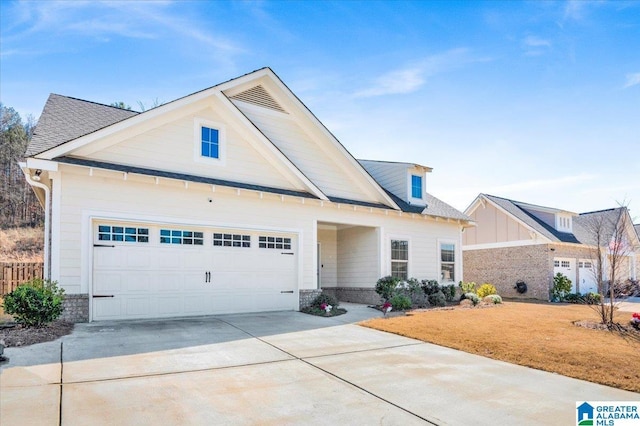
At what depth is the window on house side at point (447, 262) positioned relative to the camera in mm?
18344

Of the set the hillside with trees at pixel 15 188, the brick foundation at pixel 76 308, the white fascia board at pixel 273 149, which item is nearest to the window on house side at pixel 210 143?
the white fascia board at pixel 273 149

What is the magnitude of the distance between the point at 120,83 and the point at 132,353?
36.1 ft

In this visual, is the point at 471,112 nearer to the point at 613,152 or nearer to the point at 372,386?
the point at 613,152

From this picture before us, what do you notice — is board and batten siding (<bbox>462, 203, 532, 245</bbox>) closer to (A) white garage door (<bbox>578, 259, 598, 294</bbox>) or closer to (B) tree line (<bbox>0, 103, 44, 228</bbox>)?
(A) white garage door (<bbox>578, 259, 598, 294</bbox>)

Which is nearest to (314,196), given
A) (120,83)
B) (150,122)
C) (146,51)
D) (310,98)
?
(310,98)

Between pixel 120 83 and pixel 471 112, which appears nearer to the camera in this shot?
pixel 471 112

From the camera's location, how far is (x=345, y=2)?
33.8ft

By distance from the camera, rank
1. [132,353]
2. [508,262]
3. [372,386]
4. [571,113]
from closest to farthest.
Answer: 1. [372,386]
2. [132,353]
3. [571,113]
4. [508,262]

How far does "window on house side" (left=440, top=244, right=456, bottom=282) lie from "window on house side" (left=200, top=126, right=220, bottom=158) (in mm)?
10290

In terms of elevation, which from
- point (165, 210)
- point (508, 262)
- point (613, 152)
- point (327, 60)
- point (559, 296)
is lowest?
point (559, 296)

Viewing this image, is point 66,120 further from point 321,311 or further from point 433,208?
point 433,208

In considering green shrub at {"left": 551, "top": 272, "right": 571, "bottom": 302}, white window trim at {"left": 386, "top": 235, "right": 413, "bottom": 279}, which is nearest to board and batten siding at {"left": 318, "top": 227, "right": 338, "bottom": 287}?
white window trim at {"left": 386, "top": 235, "right": 413, "bottom": 279}

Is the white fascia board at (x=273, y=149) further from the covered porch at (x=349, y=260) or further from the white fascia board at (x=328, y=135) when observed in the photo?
the white fascia board at (x=328, y=135)

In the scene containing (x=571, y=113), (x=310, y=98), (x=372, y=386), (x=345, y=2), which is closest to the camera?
(x=372, y=386)
